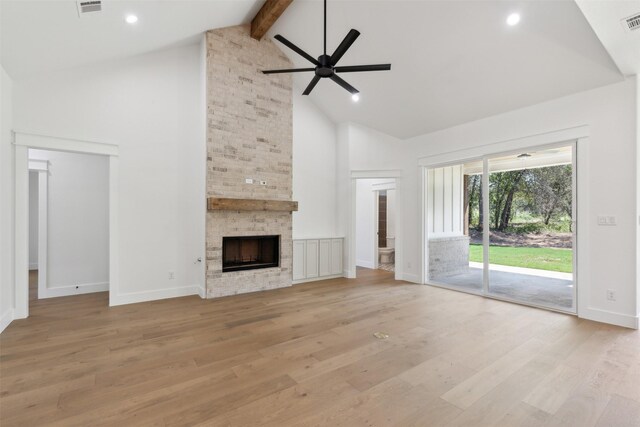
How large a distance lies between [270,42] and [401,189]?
3.72 m

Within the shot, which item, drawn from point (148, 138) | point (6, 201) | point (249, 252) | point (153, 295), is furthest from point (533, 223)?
point (6, 201)

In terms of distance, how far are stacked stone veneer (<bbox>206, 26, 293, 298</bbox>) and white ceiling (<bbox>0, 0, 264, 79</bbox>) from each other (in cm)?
61

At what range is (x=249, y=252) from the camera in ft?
17.8

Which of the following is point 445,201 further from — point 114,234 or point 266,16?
point 114,234

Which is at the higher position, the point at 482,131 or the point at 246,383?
the point at 482,131

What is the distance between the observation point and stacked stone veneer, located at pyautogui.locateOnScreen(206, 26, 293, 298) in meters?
4.82

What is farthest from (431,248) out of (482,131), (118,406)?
(118,406)

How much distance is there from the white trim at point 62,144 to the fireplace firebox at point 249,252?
6.88 ft

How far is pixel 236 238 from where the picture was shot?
17.1 ft

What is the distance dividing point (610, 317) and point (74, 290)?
752 cm

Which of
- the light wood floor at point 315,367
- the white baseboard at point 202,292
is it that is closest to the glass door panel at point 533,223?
the light wood floor at point 315,367

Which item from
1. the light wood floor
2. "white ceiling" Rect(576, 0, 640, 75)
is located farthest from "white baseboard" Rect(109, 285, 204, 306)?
"white ceiling" Rect(576, 0, 640, 75)

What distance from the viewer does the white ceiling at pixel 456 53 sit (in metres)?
3.31

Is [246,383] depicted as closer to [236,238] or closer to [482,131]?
[236,238]
